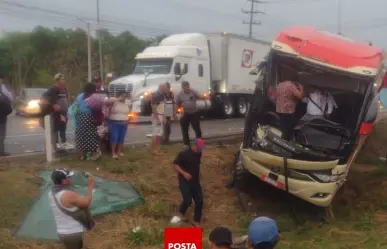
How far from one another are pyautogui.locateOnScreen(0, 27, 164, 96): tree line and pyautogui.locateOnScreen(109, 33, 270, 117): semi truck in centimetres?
2068

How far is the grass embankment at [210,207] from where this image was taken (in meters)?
8.12

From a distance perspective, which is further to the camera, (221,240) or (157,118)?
(157,118)

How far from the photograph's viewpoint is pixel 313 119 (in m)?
10.1

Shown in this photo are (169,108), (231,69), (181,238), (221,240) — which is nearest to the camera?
(181,238)

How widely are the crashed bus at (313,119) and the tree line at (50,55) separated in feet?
116

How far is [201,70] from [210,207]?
568 inches

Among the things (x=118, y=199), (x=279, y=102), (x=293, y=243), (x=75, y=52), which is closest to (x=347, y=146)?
(x=279, y=102)

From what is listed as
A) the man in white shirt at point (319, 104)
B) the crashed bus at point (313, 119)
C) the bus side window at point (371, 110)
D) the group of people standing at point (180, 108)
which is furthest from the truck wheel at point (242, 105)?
the bus side window at point (371, 110)

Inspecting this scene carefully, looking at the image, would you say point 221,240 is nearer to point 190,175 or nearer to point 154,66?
point 190,175

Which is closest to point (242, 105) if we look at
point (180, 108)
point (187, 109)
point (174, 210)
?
point (180, 108)

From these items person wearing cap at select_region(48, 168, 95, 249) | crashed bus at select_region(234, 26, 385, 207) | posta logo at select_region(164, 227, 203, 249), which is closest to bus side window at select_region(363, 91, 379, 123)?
crashed bus at select_region(234, 26, 385, 207)

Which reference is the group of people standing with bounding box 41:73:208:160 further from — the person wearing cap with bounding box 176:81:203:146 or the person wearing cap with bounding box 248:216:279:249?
the person wearing cap with bounding box 248:216:279:249

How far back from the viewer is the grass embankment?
8.12 metres

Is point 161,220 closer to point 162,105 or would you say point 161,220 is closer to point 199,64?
point 162,105
